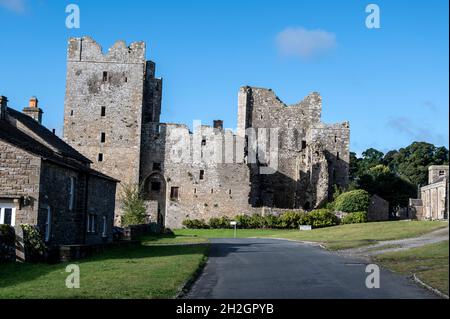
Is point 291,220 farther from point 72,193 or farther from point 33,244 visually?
point 33,244

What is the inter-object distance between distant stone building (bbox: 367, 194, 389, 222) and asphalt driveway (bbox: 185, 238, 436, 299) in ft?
152

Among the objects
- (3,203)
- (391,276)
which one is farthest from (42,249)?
(391,276)

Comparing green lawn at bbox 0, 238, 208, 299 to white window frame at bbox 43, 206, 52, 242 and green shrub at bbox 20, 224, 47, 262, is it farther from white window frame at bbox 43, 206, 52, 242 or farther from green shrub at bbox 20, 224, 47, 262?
white window frame at bbox 43, 206, 52, 242

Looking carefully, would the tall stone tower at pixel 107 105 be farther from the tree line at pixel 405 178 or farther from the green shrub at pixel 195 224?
the tree line at pixel 405 178

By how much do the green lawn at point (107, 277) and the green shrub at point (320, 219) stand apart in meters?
39.2

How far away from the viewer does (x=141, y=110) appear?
68.6 metres

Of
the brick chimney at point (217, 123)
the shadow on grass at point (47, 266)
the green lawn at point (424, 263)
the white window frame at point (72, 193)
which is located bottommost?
the shadow on grass at point (47, 266)

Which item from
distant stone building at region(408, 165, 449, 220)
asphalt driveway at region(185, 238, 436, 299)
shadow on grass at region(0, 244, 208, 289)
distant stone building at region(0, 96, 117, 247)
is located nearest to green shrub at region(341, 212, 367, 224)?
distant stone building at region(408, 165, 449, 220)

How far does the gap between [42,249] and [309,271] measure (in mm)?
9452

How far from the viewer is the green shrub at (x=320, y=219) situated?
62.9 metres

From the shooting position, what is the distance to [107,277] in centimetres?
1770

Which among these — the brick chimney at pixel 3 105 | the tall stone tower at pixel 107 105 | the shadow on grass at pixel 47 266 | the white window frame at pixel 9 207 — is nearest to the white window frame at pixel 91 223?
the shadow on grass at pixel 47 266

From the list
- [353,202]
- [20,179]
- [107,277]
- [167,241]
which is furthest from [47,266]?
[353,202]

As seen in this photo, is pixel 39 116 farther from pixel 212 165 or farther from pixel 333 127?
pixel 333 127
